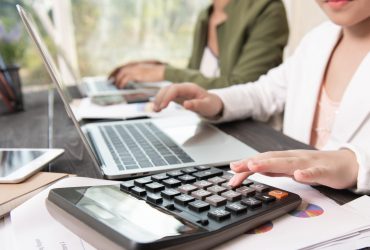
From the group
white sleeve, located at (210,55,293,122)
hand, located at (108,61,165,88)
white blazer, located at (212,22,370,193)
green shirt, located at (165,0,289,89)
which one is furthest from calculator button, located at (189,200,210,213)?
hand, located at (108,61,165,88)

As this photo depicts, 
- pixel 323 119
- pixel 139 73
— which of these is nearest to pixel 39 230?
pixel 323 119

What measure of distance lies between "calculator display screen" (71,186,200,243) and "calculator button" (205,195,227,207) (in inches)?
1.7

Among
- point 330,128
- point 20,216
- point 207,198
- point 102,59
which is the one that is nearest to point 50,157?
point 20,216

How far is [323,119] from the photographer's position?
804mm

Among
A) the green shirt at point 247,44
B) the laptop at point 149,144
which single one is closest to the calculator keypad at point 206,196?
the laptop at point 149,144

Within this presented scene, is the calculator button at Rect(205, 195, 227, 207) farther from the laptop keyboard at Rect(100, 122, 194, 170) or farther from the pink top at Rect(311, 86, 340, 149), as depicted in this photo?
the pink top at Rect(311, 86, 340, 149)

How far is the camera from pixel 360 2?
25.0 inches

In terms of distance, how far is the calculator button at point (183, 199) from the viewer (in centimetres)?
36

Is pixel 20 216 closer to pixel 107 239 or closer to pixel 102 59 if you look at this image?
pixel 107 239

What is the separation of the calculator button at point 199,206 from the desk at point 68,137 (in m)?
0.16

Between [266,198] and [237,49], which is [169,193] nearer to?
[266,198]

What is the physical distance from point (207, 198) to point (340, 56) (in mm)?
564

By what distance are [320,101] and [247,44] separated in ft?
1.52

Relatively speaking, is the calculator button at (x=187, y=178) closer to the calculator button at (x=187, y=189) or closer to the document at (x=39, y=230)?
the calculator button at (x=187, y=189)
